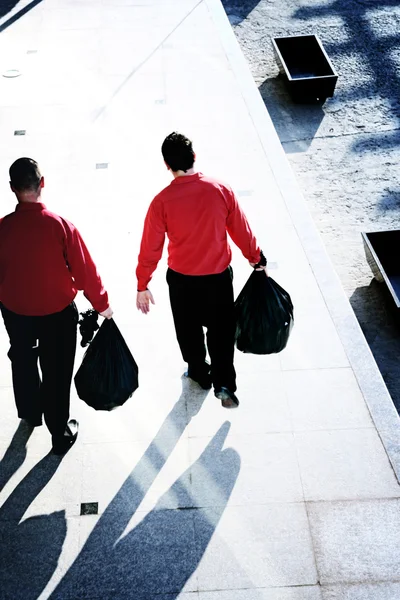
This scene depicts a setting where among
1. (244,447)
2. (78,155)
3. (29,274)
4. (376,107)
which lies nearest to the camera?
(29,274)

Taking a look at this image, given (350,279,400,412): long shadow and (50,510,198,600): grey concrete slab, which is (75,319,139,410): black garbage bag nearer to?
(50,510,198,600): grey concrete slab

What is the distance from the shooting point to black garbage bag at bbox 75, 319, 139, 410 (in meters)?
3.75

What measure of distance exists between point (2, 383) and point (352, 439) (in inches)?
96.3

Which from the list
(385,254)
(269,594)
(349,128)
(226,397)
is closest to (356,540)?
(269,594)

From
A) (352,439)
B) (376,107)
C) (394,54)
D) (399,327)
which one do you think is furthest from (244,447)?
(394,54)

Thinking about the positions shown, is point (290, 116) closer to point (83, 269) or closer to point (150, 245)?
point (150, 245)

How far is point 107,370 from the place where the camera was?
3.76 meters

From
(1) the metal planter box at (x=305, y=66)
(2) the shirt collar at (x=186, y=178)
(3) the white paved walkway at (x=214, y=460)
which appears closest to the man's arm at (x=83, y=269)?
(2) the shirt collar at (x=186, y=178)

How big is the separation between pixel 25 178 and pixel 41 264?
444 mm

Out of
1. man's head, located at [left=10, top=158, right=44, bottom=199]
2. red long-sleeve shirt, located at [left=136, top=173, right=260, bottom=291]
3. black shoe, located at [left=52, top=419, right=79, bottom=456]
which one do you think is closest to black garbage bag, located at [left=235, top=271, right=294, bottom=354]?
red long-sleeve shirt, located at [left=136, top=173, right=260, bottom=291]

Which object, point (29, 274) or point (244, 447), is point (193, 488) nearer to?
point (244, 447)

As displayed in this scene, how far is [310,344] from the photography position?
484 centimetres

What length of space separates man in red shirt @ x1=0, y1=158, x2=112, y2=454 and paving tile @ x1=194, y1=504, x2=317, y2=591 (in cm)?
113

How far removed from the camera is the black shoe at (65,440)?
403 cm
